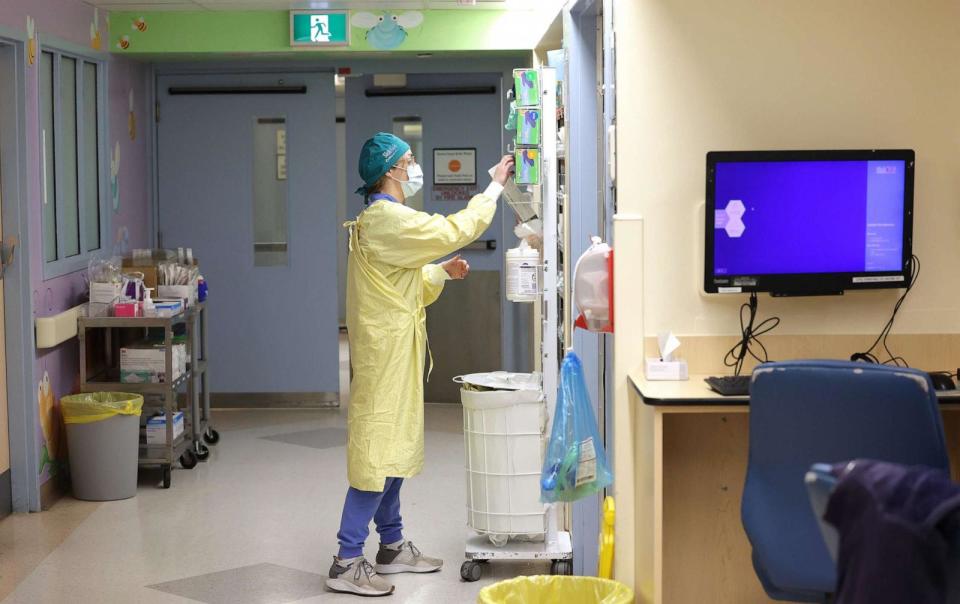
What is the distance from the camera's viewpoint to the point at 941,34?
11.7ft

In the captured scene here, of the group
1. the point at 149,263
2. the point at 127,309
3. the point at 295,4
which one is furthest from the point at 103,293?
the point at 295,4

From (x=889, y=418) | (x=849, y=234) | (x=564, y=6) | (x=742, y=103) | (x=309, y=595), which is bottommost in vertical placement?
(x=309, y=595)

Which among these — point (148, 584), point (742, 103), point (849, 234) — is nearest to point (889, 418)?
point (849, 234)

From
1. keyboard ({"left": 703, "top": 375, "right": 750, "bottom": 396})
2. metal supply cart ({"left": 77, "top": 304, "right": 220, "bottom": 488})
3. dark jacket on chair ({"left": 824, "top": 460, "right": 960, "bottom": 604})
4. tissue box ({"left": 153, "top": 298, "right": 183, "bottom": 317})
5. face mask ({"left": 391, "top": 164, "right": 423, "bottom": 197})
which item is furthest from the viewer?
tissue box ({"left": 153, "top": 298, "right": 183, "bottom": 317})

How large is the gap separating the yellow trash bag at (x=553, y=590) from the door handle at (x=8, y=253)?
3.01 metres

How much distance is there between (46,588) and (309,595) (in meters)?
0.97

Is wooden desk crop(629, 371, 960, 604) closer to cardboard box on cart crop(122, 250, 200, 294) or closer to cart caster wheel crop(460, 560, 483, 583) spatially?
cart caster wheel crop(460, 560, 483, 583)

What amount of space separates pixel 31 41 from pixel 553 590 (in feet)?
11.9

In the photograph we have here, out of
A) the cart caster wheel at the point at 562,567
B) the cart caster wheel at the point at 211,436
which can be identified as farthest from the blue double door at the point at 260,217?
the cart caster wheel at the point at 562,567

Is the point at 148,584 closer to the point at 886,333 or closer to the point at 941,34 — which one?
the point at 886,333

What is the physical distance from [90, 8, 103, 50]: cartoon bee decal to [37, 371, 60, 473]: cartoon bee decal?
1935 mm

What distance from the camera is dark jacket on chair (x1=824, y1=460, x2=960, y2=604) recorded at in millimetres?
Result: 1869

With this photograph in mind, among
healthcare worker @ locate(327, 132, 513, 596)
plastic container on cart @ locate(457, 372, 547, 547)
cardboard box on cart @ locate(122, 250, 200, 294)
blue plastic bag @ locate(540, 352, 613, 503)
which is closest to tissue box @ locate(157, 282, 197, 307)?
cardboard box on cart @ locate(122, 250, 200, 294)

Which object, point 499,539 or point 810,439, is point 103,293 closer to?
point 499,539
